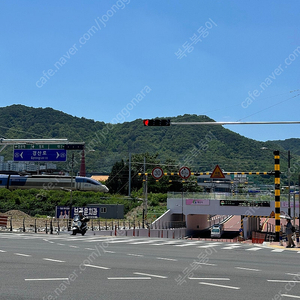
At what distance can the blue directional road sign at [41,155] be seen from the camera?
135 ft

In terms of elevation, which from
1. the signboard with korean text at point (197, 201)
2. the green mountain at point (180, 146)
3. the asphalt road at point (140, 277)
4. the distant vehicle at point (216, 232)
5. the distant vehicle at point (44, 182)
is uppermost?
the green mountain at point (180, 146)

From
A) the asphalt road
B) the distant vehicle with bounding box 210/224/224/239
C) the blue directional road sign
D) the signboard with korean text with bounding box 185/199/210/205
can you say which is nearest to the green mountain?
the distant vehicle with bounding box 210/224/224/239

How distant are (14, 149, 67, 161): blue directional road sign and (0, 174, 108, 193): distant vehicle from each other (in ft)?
96.2

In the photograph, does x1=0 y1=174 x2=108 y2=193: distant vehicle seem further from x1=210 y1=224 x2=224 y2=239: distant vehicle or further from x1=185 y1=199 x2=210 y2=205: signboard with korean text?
x1=210 y1=224 x2=224 y2=239: distant vehicle

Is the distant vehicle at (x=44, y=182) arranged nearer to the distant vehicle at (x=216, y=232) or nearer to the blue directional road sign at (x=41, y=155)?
the distant vehicle at (x=216, y=232)

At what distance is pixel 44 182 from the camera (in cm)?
7200

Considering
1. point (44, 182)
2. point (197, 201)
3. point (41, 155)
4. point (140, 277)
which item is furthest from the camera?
point (44, 182)

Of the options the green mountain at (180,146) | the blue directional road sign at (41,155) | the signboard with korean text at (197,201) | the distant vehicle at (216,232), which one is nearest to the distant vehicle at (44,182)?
the signboard with korean text at (197,201)

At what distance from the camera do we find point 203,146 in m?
188

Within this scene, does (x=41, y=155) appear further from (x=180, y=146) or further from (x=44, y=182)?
(x=180, y=146)

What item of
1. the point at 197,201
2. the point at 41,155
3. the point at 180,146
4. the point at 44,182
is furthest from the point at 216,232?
the point at 180,146

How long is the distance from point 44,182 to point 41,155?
104ft

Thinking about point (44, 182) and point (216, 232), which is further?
point (44, 182)

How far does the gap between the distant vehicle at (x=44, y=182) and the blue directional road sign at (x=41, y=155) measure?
2931cm
